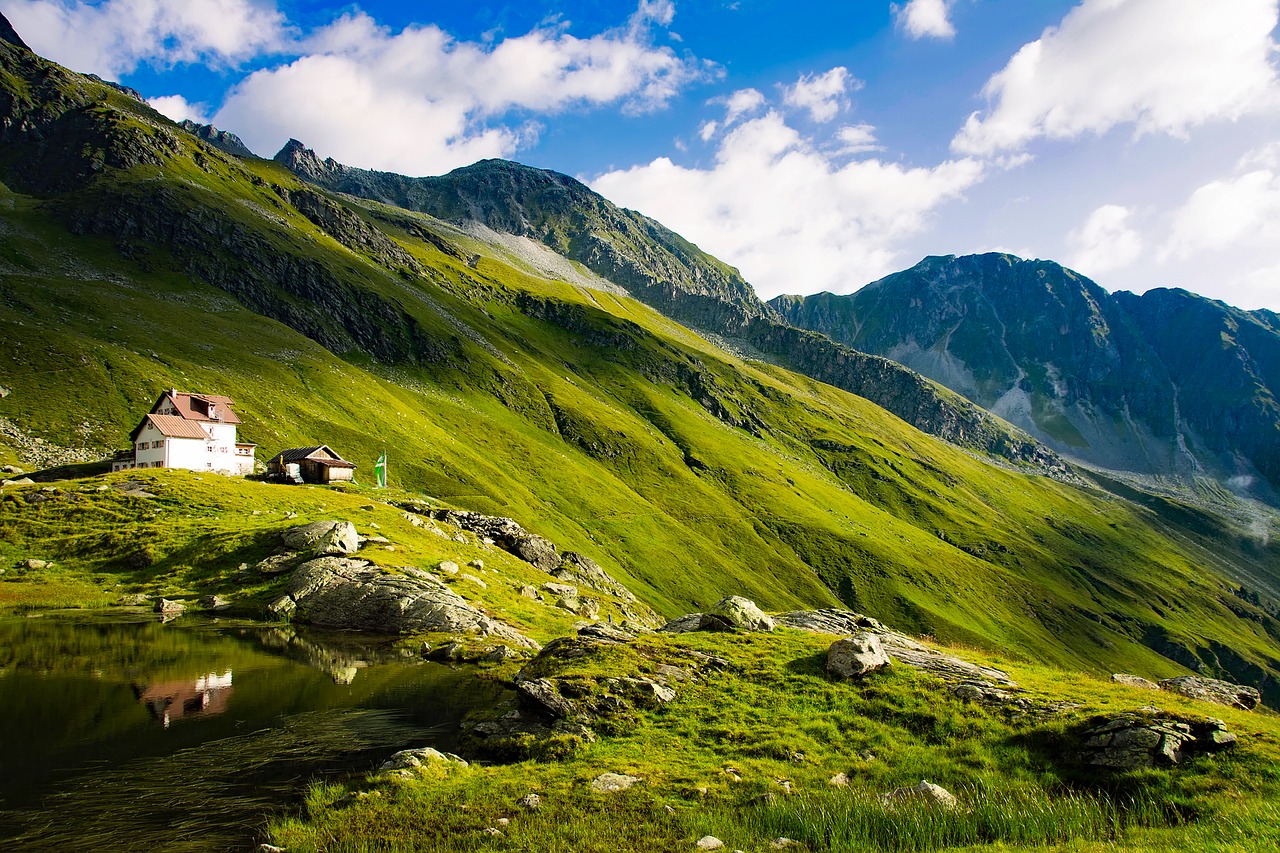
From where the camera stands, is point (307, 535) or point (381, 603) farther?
point (307, 535)

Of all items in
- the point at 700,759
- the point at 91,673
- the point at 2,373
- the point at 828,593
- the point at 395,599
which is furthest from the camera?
the point at 828,593

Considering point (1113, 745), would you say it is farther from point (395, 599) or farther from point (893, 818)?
point (395, 599)

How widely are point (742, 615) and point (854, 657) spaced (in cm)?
1099

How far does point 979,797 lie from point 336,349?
199 meters

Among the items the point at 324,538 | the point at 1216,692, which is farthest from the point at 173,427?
the point at 1216,692

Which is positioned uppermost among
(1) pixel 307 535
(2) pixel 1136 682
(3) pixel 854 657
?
(3) pixel 854 657

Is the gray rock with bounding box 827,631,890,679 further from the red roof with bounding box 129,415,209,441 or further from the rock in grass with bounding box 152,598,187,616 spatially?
the red roof with bounding box 129,415,209,441

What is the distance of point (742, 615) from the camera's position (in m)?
36.8

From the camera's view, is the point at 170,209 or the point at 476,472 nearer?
the point at 476,472

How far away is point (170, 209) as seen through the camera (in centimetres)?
19450

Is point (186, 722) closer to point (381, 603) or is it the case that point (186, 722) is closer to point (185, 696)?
point (185, 696)

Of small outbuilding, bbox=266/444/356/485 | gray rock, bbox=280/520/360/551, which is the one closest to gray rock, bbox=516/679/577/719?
gray rock, bbox=280/520/360/551

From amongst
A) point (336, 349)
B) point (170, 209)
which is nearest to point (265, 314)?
point (336, 349)

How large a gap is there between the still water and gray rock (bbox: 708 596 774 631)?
44.0 ft
